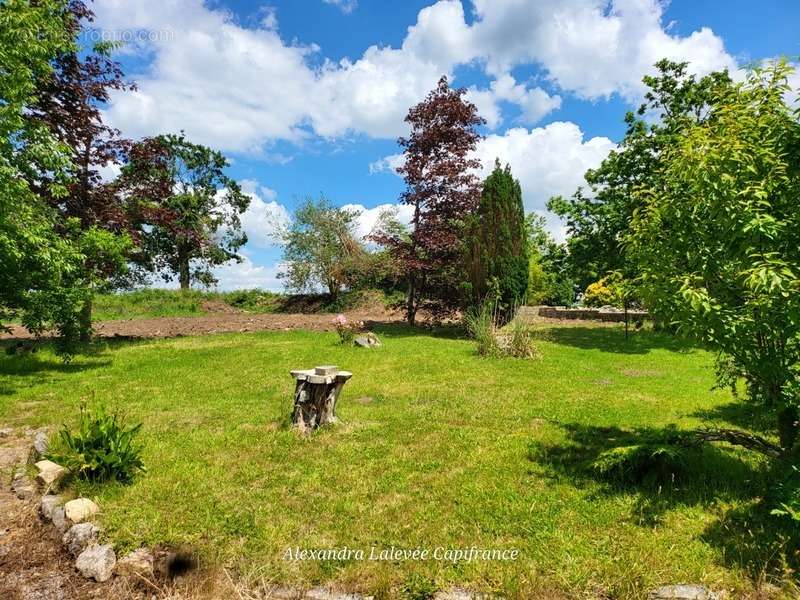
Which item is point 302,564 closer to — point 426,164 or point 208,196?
point 426,164

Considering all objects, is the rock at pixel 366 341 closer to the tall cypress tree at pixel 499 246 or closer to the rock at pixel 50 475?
the tall cypress tree at pixel 499 246

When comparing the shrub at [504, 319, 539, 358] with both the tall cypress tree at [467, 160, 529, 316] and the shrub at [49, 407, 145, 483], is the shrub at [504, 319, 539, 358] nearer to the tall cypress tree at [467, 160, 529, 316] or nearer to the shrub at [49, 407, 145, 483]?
the tall cypress tree at [467, 160, 529, 316]

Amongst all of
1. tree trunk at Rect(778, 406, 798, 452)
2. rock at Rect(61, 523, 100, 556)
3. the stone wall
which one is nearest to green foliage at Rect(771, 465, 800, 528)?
tree trunk at Rect(778, 406, 798, 452)

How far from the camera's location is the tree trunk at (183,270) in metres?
28.2

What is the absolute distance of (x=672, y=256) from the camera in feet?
13.9

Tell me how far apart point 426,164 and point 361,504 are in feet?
48.5

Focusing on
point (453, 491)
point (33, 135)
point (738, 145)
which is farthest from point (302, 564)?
point (33, 135)

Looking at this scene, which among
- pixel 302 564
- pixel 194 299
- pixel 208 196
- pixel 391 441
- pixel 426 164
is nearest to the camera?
pixel 302 564

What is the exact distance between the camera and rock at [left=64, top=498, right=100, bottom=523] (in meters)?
3.56

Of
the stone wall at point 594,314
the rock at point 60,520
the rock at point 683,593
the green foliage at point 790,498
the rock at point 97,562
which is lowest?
the rock at point 97,562

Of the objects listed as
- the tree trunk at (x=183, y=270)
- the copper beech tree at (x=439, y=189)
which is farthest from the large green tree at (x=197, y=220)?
the copper beech tree at (x=439, y=189)

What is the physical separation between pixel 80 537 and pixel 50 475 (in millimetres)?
1204

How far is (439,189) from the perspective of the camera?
660 inches

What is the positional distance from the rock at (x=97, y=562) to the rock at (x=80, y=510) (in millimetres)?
435
